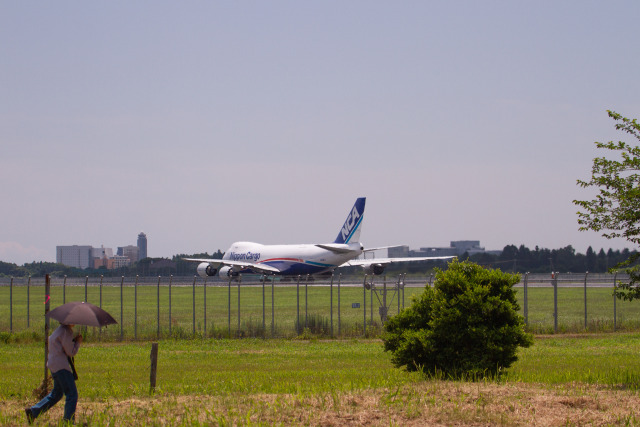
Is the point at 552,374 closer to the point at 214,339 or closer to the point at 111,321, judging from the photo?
the point at 111,321

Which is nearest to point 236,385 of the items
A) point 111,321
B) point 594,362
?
point 111,321

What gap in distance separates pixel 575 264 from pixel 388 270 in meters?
30.7

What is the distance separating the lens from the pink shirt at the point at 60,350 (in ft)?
35.1

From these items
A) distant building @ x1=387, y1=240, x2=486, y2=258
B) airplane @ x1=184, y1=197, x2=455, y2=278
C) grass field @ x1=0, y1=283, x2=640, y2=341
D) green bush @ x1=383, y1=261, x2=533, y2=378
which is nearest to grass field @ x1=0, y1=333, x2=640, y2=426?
green bush @ x1=383, y1=261, x2=533, y2=378

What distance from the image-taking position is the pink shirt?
35.1 ft

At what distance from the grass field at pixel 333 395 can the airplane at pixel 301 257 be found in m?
49.6

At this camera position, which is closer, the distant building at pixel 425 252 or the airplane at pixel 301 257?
the airplane at pixel 301 257

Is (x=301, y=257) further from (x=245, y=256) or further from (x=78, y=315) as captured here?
(x=78, y=315)

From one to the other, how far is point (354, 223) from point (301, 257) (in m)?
6.78

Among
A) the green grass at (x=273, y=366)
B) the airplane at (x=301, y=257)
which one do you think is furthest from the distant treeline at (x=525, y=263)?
the green grass at (x=273, y=366)

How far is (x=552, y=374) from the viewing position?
49.3ft

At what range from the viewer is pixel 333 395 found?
1170 cm

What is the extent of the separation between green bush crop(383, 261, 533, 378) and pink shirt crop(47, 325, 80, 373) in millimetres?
6557

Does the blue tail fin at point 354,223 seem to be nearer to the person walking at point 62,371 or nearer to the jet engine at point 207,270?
the jet engine at point 207,270
